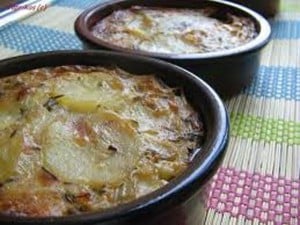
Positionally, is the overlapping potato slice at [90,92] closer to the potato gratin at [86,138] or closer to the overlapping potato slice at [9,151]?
the potato gratin at [86,138]

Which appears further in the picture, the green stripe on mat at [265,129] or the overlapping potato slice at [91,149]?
the green stripe on mat at [265,129]

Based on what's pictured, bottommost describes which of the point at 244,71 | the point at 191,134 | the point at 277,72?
the point at 277,72

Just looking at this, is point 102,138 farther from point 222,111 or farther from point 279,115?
point 279,115

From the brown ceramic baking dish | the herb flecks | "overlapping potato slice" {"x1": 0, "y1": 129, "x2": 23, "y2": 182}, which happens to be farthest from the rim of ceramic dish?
"overlapping potato slice" {"x1": 0, "y1": 129, "x2": 23, "y2": 182}

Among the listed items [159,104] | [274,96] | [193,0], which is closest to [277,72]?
[274,96]

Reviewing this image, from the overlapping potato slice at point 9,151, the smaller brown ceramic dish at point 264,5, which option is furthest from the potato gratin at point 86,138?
the smaller brown ceramic dish at point 264,5

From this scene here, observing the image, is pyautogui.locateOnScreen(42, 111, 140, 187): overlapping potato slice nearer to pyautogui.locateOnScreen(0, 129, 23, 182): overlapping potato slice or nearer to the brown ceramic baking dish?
pyautogui.locateOnScreen(0, 129, 23, 182): overlapping potato slice
